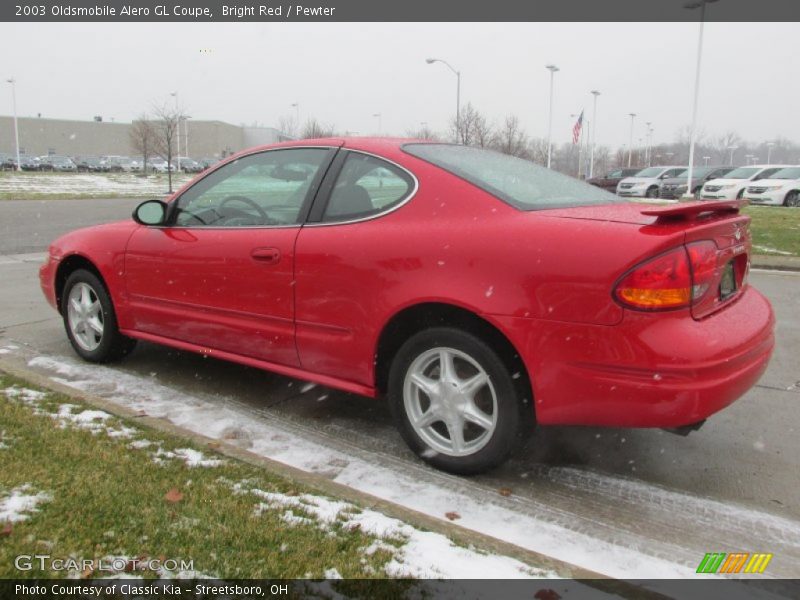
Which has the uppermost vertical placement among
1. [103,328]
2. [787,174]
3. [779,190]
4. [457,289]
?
[787,174]

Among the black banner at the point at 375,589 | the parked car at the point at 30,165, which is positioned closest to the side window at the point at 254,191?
the black banner at the point at 375,589

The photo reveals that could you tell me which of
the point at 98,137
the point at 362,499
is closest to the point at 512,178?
the point at 362,499

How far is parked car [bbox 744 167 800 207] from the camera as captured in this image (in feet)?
71.7

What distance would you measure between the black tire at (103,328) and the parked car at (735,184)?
22.2 meters

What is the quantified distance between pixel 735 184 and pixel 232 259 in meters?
23.3

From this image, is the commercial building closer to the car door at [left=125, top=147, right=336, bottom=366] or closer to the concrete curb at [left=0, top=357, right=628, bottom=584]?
the car door at [left=125, top=147, right=336, bottom=366]

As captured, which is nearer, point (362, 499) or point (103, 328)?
point (362, 499)

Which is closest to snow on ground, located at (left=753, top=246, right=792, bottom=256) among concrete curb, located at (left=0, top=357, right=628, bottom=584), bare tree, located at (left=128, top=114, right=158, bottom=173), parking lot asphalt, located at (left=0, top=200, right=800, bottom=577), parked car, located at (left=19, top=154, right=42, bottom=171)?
parking lot asphalt, located at (left=0, top=200, right=800, bottom=577)

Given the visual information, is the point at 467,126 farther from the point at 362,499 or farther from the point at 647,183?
the point at 362,499

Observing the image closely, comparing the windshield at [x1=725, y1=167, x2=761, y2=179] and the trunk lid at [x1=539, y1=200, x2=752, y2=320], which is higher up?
the windshield at [x1=725, y1=167, x2=761, y2=179]

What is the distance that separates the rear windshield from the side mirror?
5.64 feet

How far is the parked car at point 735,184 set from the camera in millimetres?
22906

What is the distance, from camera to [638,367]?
258cm

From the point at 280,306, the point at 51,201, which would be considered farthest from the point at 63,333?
the point at 51,201
